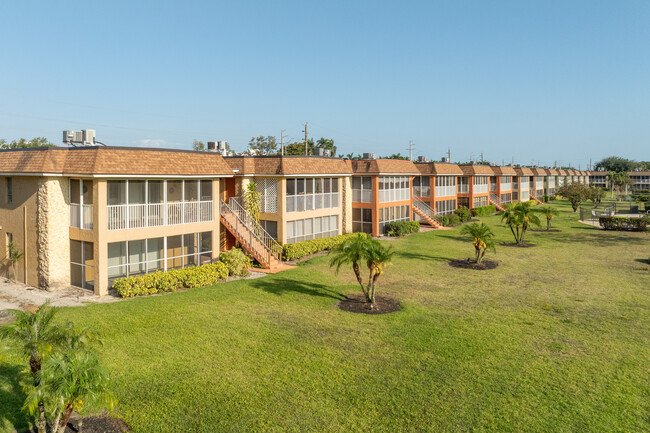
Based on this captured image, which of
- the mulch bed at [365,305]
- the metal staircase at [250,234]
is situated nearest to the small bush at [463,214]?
the metal staircase at [250,234]

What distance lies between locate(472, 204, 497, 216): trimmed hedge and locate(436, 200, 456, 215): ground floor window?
4.32m

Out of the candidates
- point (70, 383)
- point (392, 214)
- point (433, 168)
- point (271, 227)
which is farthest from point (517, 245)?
point (70, 383)

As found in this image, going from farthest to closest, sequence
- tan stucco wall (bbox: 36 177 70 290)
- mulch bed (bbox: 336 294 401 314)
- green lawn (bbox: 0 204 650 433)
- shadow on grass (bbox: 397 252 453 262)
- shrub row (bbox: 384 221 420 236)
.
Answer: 1. shrub row (bbox: 384 221 420 236)
2. shadow on grass (bbox: 397 252 453 262)
3. tan stucco wall (bbox: 36 177 70 290)
4. mulch bed (bbox: 336 294 401 314)
5. green lawn (bbox: 0 204 650 433)

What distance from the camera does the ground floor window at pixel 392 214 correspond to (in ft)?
128

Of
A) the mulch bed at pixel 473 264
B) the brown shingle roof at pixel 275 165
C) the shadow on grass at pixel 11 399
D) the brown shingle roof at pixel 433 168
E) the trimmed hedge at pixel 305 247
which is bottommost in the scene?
the shadow on grass at pixel 11 399

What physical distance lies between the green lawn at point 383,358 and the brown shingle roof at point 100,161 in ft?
19.4

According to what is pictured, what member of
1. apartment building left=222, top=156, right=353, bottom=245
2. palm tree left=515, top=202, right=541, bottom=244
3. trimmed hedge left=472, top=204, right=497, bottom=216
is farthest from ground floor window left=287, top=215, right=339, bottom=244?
trimmed hedge left=472, top=204, right=497, bottom=216

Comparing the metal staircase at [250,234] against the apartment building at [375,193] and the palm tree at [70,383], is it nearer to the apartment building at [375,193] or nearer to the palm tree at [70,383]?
the apartment building at [375,193]

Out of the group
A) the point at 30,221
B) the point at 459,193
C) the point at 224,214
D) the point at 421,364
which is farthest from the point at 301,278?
the point at 459,193

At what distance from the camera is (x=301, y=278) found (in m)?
22.9

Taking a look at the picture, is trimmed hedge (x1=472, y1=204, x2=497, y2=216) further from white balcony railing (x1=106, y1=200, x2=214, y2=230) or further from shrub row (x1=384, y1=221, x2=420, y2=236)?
white balcony railing (x1=106, y1=200, x2=214, y2=230)

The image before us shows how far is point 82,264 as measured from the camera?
20438 mm

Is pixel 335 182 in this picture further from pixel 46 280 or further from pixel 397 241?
pixel 46 280

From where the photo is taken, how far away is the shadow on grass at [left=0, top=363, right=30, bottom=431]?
362 inches
